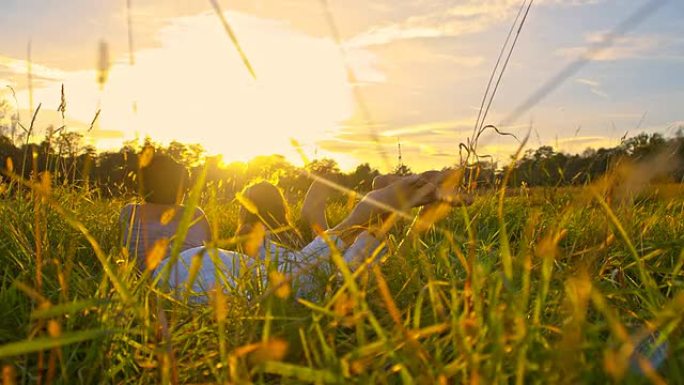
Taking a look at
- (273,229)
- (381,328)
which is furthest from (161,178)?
(381,328)

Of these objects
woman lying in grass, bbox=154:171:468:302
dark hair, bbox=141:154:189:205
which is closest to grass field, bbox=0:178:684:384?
woman lying in grass, bbox=154:171:468:302

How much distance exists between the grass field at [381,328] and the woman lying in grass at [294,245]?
8 centimetres

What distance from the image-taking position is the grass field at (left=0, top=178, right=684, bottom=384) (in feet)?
3.23

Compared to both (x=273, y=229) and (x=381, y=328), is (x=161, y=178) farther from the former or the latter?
(x=381, y=328)

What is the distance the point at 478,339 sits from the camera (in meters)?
1.16

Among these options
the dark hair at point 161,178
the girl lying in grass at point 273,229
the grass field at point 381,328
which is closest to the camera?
the grass field at point 381,328

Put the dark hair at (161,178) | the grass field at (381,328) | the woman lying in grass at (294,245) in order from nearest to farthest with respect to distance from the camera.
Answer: the grass field at (381,328) → the woman lying in grass at (294,245) → the dark hair at (161,178)

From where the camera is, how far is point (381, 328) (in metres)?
1.18

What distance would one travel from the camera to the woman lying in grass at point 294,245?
134 cm

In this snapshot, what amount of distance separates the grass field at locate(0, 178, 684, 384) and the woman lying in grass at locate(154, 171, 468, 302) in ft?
0.26

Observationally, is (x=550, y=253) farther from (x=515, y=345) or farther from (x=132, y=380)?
(x=132, y=380)

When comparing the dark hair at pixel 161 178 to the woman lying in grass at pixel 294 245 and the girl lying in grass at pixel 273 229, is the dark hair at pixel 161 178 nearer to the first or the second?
the girl lying in grass at pixel 273 229

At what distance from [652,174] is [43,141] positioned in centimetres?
304

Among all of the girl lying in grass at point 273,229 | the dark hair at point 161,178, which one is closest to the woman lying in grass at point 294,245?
the girl lying in grass at point 273,229
